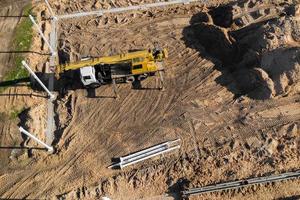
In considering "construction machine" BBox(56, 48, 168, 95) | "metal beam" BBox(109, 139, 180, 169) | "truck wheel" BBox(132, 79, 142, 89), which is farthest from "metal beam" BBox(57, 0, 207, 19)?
"metal beam" BBox(109, 139, 180, 169)

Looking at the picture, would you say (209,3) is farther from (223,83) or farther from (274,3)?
(223,83)

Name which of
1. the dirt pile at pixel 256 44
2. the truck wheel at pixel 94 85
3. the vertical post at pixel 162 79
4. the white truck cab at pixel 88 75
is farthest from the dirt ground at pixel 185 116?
the white truck cab at pixel 88 75

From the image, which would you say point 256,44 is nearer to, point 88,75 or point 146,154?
point 146,154

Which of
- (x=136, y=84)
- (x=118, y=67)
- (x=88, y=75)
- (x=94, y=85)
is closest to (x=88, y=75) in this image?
(x=88, y=75)

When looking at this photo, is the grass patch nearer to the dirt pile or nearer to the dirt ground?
the dirt ground

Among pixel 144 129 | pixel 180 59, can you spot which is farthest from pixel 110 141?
pixel 180 59
